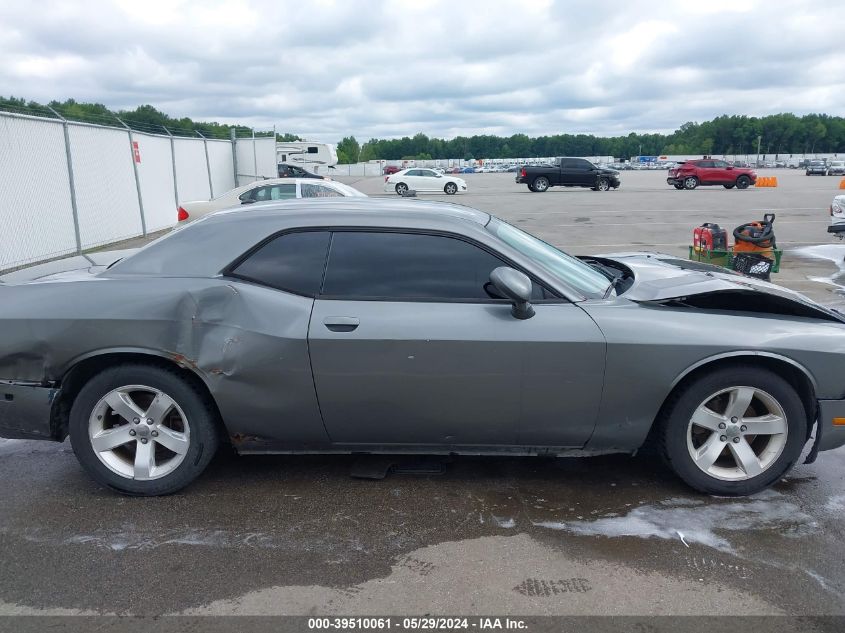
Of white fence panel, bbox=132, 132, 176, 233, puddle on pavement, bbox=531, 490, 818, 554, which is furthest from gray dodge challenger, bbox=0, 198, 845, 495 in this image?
white fence panel, bbox=132, 132, 176, 233

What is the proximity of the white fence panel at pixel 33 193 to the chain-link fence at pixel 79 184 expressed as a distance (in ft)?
0.05

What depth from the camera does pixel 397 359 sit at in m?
3.39

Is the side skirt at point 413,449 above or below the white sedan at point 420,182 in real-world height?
below

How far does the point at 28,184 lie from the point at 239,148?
17731 mm

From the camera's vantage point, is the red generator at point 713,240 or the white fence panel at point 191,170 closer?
the red generator at point 713,240

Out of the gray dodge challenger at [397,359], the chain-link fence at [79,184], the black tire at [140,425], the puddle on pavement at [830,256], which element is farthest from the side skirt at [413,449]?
the chain-link fence at [79,184]

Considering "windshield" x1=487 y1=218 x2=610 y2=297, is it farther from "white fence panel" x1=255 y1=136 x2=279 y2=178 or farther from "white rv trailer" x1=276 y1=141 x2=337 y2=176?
"white rv trailer" x1=276 y1=141 x2=337 y2=176

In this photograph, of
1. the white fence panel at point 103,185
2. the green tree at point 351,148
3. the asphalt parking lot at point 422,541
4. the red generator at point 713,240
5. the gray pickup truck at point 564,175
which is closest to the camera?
the asphalt parking lot at point 422,541

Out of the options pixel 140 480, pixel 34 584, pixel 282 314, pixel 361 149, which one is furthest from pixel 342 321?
pixel 361 149

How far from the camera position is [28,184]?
11070 millimetres

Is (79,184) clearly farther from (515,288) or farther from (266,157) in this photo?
(266,157)

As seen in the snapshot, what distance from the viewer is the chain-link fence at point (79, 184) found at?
10703 mm

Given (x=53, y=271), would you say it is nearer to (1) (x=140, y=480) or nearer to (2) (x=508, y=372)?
(1) (x=140, y=480)

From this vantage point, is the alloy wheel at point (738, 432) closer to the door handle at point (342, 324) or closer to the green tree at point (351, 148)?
the door handle at point (342, 324)
